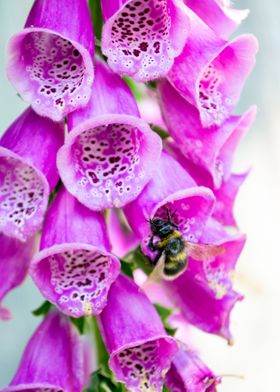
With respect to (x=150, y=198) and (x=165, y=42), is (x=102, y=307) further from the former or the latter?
(x=165, y=42)

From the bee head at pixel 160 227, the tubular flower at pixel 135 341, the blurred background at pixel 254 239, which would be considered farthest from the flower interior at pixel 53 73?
the blurred background at pixel 254 239

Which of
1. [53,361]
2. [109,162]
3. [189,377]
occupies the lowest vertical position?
[53,361]

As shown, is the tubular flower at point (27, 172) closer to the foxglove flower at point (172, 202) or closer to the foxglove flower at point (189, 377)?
the foxglove flower at point (172, 202)

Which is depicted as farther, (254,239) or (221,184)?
(254,239)

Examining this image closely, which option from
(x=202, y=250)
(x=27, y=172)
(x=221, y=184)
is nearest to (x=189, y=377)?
(x=202, y=250)

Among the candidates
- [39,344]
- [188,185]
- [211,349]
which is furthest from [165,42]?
[211,349]

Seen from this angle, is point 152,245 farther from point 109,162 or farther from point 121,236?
point 121,236
